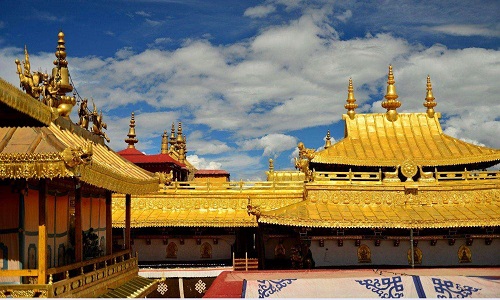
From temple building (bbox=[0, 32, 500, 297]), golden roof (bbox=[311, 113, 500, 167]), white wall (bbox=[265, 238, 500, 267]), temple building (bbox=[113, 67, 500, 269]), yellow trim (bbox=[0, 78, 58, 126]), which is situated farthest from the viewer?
Result: golden roof (bbox=[311, 113, 500, 167])

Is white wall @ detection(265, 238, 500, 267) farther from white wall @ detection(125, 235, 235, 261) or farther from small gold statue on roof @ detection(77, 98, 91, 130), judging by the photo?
small gold statue on roof @ detection(77, 98, 91, 130)

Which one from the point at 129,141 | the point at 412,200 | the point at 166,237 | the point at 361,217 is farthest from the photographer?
the point at 129,141

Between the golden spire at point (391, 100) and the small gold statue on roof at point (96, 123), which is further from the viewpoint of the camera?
the golden spire at point (391, 100)

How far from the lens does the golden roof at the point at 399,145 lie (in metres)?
21.5

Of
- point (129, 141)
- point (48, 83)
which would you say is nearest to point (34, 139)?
point (48, 83)

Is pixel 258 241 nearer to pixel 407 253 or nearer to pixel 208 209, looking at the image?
pixel 208 209

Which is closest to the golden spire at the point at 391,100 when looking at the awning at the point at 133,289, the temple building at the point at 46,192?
the awning at the point at 133,289

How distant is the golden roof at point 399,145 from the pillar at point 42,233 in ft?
43.2

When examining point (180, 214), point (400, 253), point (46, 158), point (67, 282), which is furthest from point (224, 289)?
point (180, 214)

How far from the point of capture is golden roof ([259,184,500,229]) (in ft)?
60.8

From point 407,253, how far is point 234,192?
6957 mm

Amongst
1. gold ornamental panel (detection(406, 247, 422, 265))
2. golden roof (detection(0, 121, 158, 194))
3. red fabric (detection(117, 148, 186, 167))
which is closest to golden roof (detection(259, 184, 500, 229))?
gold ornamental panel (detection(406, 247, 422, 265))

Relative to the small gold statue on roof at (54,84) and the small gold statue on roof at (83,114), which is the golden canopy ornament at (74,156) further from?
the small gold statue on roof at (83,114)

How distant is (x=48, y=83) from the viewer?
12000 mm
